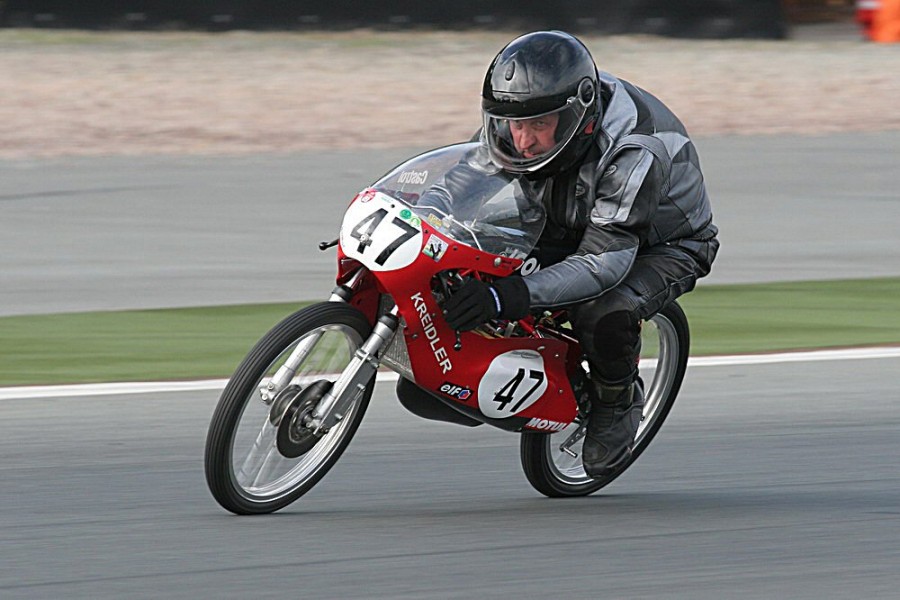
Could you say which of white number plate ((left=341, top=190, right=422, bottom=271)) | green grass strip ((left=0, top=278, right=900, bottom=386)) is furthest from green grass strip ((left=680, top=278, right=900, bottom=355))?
white number plate ((left=341, top=190, right=422, bottom=271))

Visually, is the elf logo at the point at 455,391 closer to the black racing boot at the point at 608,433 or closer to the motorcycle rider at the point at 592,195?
the motorcycle rider at the point at 592,195

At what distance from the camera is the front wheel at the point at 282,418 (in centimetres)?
508

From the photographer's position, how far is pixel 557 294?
204 inches

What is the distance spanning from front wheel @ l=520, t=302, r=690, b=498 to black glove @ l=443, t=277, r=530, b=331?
2.74 feet

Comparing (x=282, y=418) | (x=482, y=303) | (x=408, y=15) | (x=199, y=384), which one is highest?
(x=482, y=303)

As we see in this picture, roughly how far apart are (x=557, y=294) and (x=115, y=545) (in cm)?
147

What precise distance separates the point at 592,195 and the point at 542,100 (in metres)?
0.35

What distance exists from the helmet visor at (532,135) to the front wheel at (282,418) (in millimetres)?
646

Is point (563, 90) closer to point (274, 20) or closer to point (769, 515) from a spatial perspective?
point (769, 515)

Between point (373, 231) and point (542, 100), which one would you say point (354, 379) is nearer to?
point (373, 231)

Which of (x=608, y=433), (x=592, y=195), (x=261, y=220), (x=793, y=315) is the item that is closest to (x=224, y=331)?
(x=793, y=315)

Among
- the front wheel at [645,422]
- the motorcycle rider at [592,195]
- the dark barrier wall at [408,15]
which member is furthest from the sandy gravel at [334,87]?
the motorcycle rider at [592,195]

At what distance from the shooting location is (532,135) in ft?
17.0

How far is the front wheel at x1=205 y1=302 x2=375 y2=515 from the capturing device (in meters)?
5.08
